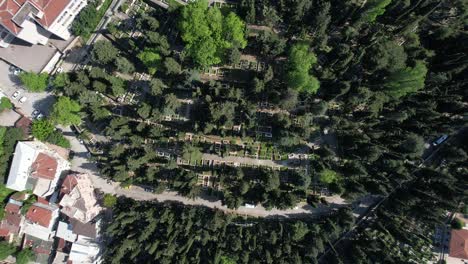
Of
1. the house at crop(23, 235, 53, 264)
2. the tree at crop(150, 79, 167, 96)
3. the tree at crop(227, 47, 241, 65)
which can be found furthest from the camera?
the house at crop(23, 235, 53, 264)

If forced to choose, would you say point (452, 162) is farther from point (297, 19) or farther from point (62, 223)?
point (62, 223)

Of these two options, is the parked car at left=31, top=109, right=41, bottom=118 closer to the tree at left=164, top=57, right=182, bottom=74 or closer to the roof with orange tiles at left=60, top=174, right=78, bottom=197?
the roof with orange tiles at left=60, top=174, right=78, bottom=197

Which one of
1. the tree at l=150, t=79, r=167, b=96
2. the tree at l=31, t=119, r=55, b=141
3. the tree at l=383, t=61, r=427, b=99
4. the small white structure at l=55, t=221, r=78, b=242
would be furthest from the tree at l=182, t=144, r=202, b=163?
the tree at l=383, t=61, r=427, b=99

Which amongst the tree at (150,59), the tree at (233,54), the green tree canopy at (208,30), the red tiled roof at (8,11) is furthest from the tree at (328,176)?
the red tiled roof at (8,11)

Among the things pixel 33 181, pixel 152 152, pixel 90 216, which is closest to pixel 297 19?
pixel 152 152

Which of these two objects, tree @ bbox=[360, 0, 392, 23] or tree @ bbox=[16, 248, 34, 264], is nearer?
tree @ bbox=[360, 0, 392, 23]

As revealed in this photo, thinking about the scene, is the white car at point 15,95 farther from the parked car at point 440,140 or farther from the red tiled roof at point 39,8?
the parked car at point 440,140
